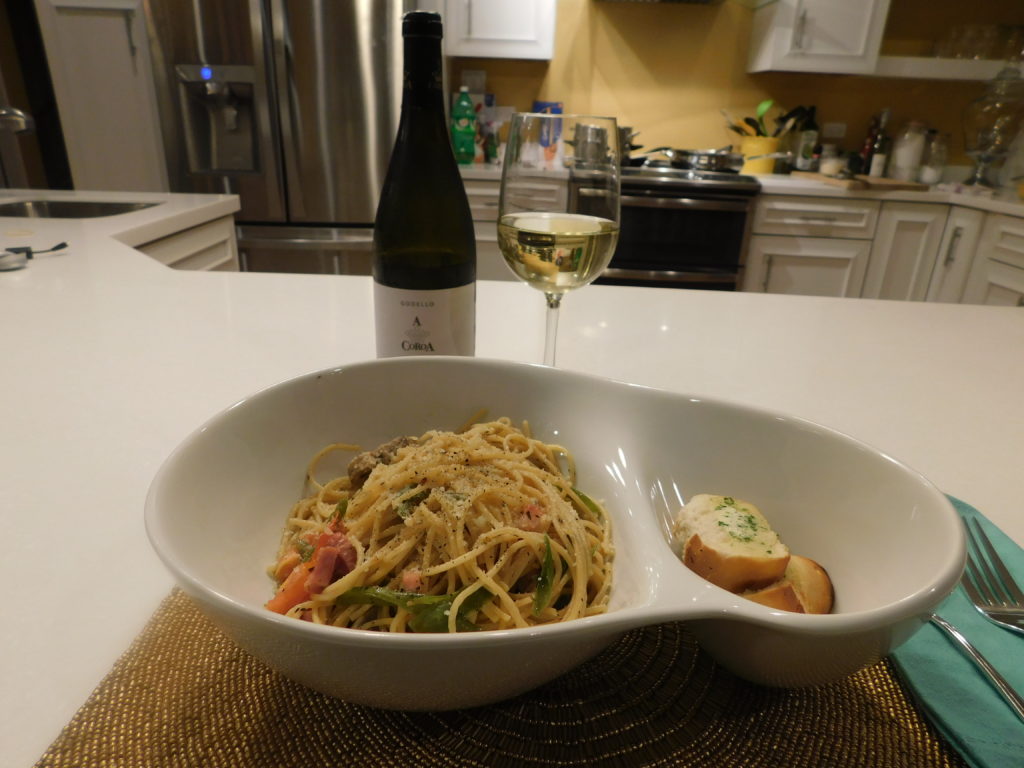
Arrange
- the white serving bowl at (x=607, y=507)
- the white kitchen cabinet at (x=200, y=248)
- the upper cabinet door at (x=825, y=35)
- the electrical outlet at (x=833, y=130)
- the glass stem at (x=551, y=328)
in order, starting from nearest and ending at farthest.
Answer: the white serving bowl at (x=607, y=507) → the glass stem at (x=551, y=328) → the white kitchen cabinet at (x=200, y=248) → the upper cabinet door at (x=825, y=35) → the electrical outlet at (x=833, y=130)

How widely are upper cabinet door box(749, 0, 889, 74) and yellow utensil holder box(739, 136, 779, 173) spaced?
0.34m

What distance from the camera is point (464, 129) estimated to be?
2.99 m

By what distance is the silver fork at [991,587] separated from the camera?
39 centimetres

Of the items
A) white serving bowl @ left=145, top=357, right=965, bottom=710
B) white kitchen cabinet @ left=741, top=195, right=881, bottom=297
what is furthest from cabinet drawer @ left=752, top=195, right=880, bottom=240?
white serving bowl @ left=145, top=357, right=965, bottom=710

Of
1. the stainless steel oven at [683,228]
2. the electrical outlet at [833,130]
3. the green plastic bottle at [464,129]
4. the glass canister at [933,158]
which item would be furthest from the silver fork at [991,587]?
the electrical outlet at [833,130]

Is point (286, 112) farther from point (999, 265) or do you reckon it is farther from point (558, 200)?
point (999, 265)

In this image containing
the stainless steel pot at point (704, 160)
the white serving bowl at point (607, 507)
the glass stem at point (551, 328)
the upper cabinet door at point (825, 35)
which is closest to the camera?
the white serving bowl at point (607, 507)

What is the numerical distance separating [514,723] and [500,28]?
3.16 meters

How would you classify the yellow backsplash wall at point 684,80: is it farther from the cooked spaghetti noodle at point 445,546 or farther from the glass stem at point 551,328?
the cooked spaghetti noodle at point 445,546

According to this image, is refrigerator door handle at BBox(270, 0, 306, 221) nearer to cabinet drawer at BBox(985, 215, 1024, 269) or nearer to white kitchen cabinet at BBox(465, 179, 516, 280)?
white kitchen cabinet at BBox(465, 179, 516, 280)

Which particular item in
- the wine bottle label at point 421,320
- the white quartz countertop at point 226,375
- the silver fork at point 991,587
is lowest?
the white quartz countertop at point 226,375

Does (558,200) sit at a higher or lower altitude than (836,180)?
higher

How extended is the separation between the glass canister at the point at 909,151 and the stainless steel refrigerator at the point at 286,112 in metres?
2.28

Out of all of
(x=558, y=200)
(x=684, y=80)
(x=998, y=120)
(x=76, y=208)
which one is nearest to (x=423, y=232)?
(x=558, y=200)
